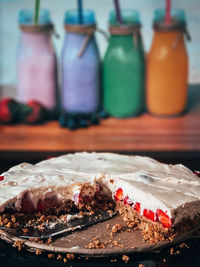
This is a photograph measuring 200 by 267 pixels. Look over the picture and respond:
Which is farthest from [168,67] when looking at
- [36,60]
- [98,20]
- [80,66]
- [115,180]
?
[98,20]

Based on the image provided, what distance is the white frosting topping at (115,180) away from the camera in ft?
7.80

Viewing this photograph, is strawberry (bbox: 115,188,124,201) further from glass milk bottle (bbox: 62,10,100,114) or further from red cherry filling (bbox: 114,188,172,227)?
glass milk bottle (bbox: 62,10,100,114)

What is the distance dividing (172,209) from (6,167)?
1035 mm

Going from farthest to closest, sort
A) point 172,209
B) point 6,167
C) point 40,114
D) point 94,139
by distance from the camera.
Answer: point 40,114 < point 94,139 < point 6,167 < point 172,209

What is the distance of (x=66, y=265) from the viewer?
6.99 ft

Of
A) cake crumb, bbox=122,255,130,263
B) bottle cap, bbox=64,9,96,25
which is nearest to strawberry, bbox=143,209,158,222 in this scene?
cake crumb, bbox=122,255,130,263

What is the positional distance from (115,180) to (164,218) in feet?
1.19

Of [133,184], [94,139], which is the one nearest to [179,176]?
[133,184]

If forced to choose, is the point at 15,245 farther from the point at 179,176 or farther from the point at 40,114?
the point at 40,114

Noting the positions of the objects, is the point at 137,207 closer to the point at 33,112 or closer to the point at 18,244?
the point at 18,244

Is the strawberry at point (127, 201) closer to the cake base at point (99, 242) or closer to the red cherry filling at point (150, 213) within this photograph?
the red cherry filling at point (150, 213)

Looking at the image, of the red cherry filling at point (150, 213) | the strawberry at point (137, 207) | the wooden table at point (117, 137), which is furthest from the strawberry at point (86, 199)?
the wooden table at point (117, 137)

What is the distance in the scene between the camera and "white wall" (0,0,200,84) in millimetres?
5812

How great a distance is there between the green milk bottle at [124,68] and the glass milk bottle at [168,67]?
9 cm
